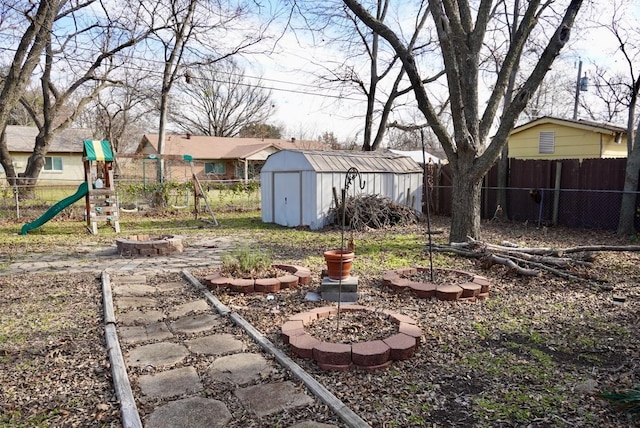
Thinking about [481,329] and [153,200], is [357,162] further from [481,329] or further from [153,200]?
[481,329]

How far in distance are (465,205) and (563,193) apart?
4917 millimetres

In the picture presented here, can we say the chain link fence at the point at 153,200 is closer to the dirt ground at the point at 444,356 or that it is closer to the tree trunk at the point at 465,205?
the tree trunk at the point at 465,205

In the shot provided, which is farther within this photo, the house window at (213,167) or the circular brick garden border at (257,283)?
the house window at (213,167)

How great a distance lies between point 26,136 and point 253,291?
96.3 feet

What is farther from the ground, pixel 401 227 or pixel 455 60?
pixel 455 60

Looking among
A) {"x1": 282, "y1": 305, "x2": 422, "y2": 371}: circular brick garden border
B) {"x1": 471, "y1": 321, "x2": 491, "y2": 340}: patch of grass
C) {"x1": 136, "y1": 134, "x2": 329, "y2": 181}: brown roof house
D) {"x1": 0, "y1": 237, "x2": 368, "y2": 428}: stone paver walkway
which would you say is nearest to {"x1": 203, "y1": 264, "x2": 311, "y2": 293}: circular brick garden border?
{"x1": 0, "y1": 237, "x2": 368, "y2": 428}: stone paver walkway

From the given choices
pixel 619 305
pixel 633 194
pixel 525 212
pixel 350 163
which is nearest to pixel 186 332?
pixel 619 305

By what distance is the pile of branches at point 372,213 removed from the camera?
1030 centimetres

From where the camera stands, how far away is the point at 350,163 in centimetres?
1132

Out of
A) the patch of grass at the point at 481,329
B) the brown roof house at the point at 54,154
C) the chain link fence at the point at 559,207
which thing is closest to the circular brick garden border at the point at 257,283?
the patch of grass at the point at 481,329

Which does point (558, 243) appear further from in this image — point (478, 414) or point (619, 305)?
point (478, 414)

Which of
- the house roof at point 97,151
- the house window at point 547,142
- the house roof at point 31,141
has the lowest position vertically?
the house roof at point 97,151

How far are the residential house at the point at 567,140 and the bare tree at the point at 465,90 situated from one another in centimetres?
643

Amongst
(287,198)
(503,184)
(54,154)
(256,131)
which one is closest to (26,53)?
(287,198)
